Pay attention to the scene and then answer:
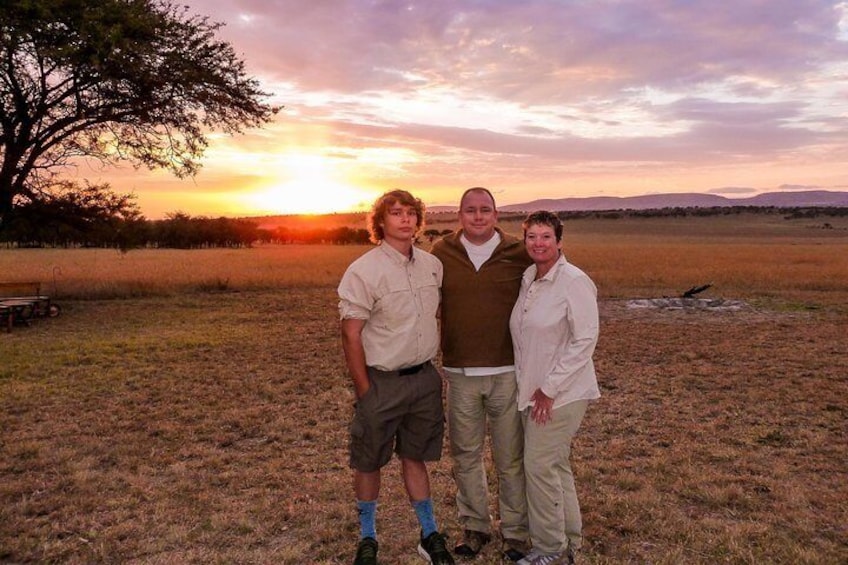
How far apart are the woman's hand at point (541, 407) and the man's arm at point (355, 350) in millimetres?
1086

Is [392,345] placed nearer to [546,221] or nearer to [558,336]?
[558,336]

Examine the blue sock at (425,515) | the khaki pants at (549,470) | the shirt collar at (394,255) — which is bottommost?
the blue sock at (425,515)

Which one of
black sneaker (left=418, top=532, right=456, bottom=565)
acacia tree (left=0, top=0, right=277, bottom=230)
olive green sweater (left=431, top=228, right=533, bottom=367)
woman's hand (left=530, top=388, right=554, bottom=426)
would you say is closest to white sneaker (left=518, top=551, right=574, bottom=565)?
black sneaker (left=418, top=532, right=456, bottom=565)

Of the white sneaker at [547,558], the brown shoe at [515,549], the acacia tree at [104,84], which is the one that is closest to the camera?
the white sneaker at [547,558]

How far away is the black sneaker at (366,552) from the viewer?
4141mm

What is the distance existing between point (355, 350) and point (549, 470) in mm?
1474

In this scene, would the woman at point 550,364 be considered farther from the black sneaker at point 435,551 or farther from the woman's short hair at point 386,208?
the woman's short hair at point 386,208

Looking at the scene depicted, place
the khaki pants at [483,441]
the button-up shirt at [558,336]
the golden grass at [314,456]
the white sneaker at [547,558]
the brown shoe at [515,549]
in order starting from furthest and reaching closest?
1. the golden grass at [314,456]
2. the brown shoe at [515,549]
3. the khaki pants at [483,441]
4. the white sneaker at [547,558]
5. the button-up shirt at [558,336]

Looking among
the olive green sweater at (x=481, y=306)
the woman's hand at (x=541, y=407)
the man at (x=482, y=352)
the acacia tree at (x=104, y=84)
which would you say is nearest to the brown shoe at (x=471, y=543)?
the man at (x=482, y=352)

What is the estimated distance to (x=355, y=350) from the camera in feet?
12.5

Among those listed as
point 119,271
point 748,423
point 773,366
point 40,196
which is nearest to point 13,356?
point 40,196

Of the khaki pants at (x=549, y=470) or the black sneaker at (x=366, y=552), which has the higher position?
the khaki pants at (x=549, y=470)

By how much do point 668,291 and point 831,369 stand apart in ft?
41.1

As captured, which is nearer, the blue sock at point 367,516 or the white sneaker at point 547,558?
the white sneaker at point 547,558
